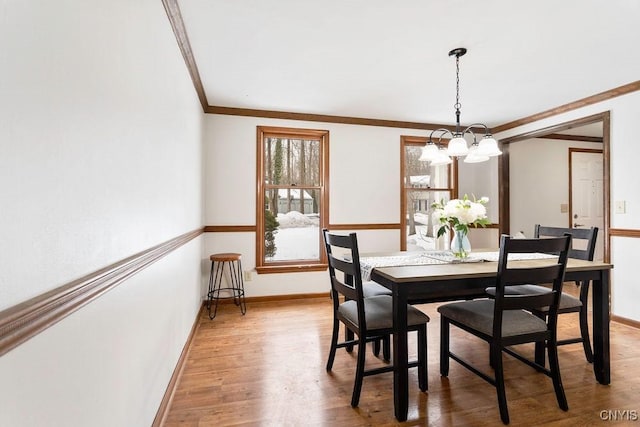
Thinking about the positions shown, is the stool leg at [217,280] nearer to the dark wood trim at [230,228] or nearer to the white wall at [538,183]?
the dark wood trim at [230,228]

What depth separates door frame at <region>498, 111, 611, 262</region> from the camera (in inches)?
128

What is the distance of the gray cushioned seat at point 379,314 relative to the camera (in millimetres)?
1889

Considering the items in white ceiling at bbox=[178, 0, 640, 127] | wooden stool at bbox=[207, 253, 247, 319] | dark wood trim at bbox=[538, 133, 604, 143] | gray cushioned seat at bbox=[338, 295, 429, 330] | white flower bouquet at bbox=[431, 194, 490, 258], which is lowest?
wooden stool at bbox=[207, 253, 247, 319]

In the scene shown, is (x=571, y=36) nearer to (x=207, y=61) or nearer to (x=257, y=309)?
(x=207, y=61)

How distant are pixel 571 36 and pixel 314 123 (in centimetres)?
251

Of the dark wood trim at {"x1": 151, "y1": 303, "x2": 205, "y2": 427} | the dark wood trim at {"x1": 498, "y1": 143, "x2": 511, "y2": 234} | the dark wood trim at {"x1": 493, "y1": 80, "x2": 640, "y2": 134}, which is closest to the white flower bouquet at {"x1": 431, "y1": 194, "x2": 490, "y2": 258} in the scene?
the dark wood trim at {"x1": 151, "y1": 303, "x2": 205, "y2": 427}

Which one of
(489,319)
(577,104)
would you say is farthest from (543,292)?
(577,104)

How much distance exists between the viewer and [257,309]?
356 cm

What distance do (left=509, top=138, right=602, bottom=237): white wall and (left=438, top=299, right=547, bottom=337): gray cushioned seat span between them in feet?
10.4

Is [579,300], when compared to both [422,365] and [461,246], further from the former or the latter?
[422,365]

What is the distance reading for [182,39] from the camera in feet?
6.99

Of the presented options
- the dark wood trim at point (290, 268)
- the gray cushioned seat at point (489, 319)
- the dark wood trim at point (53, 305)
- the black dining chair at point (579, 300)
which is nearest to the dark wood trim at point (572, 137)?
the black dining chair at point (579, 300)

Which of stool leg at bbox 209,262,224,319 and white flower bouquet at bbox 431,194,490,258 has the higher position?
white flower bouquet at bbox 431,194,490,258

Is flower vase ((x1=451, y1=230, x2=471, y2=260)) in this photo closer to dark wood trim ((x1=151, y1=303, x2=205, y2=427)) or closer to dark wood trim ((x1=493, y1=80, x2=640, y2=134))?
dark wood trim ((x1=151, y1=303, x2=205, y2=427))
